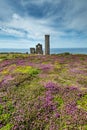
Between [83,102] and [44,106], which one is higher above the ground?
[83,102]

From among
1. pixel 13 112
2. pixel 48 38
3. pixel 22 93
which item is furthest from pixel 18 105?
pixel 48 38

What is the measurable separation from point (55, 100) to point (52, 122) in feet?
7.22

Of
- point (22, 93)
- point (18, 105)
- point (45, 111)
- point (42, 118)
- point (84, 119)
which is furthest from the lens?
point (22, 93)

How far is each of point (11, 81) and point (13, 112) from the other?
5.25 m

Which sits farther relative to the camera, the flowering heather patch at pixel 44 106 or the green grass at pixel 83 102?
the green grass at pixel 83 102

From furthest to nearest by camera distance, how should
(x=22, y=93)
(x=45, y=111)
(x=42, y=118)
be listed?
1. (x=22, y=93)
2. (x=45, y=111)
3. (x=42, y=118)

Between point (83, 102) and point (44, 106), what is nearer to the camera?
point (44, 106)

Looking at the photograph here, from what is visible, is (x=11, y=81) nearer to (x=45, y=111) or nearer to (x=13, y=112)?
(x=13, y=112)

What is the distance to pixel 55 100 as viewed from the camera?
391 inches

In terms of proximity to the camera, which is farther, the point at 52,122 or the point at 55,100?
the point at 55,100

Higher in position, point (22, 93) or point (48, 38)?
point (48, 38)

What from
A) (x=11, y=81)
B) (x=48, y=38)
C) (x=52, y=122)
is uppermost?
(x=48, y=38)

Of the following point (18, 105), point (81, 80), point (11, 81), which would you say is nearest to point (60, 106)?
point (18, 105)

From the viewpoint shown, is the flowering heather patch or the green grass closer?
the flowering heather patch
